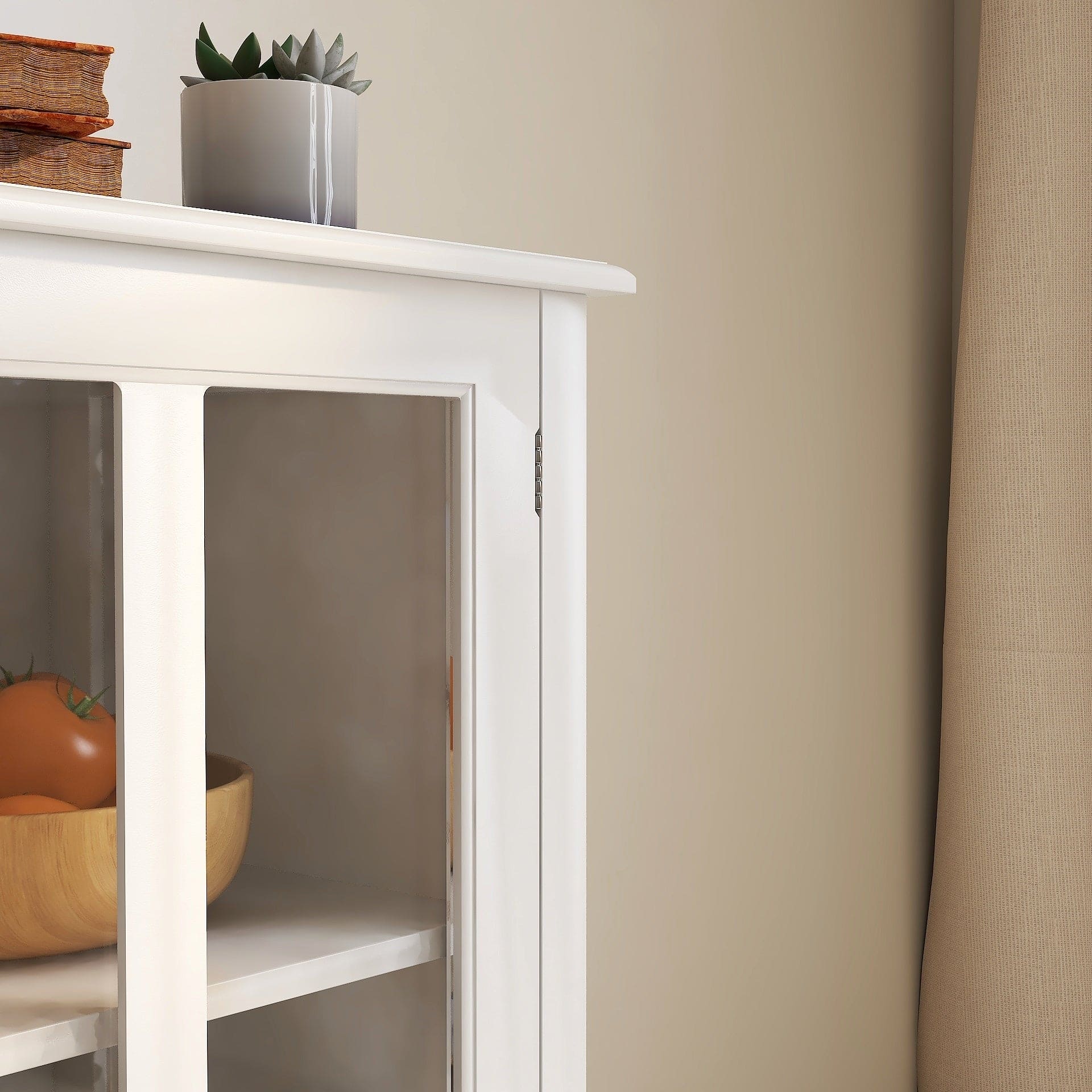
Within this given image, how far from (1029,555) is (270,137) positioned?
129cm

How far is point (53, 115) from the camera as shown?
1.70ft

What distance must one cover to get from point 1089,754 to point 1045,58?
88 centimetres

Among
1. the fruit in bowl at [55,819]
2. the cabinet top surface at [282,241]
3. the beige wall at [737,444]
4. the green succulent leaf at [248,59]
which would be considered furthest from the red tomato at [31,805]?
Result: the beige wall at [737,444]

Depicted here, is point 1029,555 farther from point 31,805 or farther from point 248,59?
point 31,805

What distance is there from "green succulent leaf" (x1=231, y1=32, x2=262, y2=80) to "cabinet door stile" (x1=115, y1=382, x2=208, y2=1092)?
194 mm

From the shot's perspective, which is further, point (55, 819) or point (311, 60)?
point (311, 60)

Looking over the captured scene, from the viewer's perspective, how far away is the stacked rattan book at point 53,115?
51 cm

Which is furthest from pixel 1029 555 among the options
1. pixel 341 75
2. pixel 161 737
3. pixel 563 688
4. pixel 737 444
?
pixel 161 737

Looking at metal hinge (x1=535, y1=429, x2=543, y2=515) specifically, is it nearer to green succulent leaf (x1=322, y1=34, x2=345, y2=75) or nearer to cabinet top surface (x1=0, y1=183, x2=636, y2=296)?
cabinet top surface (x1=0, y1=183, x2=636, y2=296)

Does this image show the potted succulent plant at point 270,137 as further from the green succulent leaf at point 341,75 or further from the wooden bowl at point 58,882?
the wooden bowl at point 58,882

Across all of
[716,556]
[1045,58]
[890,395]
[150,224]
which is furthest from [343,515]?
[1045,58]

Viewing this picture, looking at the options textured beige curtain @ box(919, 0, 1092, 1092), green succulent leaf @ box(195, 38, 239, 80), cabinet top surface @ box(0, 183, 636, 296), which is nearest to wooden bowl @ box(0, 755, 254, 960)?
cabinet top surface @ box(0, 183, 636, 296)

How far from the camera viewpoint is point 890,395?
171cm

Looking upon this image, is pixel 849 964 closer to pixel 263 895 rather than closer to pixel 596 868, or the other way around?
pixel 596 868
